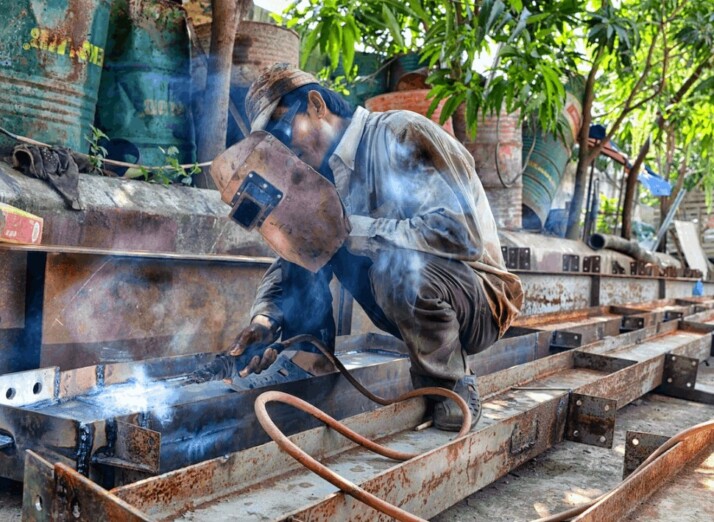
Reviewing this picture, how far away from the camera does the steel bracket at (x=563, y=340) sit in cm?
433

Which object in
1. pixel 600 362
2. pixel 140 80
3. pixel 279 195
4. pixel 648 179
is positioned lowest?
pixel 600 362

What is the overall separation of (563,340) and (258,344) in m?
2.50

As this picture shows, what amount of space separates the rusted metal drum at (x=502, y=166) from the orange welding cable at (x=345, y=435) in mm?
5734

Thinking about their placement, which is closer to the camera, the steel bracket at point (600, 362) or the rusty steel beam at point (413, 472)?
the rusty steel beam at point (413, 472)

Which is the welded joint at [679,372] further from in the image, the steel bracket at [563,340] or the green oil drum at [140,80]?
the green oil drum at [140,80]

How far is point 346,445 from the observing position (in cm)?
214

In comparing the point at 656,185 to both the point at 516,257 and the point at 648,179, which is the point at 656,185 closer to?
the point at 648,179

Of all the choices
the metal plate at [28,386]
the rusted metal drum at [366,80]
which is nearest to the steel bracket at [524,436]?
the metal plate at [28,386]

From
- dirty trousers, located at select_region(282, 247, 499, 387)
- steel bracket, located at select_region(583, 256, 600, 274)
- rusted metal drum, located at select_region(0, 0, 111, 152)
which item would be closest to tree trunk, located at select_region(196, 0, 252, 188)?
rusted metal drum, located at select_region(0, 0, 111, 152)

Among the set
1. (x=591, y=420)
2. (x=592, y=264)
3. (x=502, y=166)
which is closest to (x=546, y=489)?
(x=591, y=420)

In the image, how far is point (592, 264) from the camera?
7.02 m

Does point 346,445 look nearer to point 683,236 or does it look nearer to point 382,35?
point 382,35

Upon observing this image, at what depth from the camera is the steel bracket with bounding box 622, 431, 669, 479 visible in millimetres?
2193

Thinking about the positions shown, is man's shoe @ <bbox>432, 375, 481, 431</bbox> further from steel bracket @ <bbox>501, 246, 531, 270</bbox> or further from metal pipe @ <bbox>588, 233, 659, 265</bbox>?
metal pipe @ <bbox>588, 233, 659, 265</bbox>
